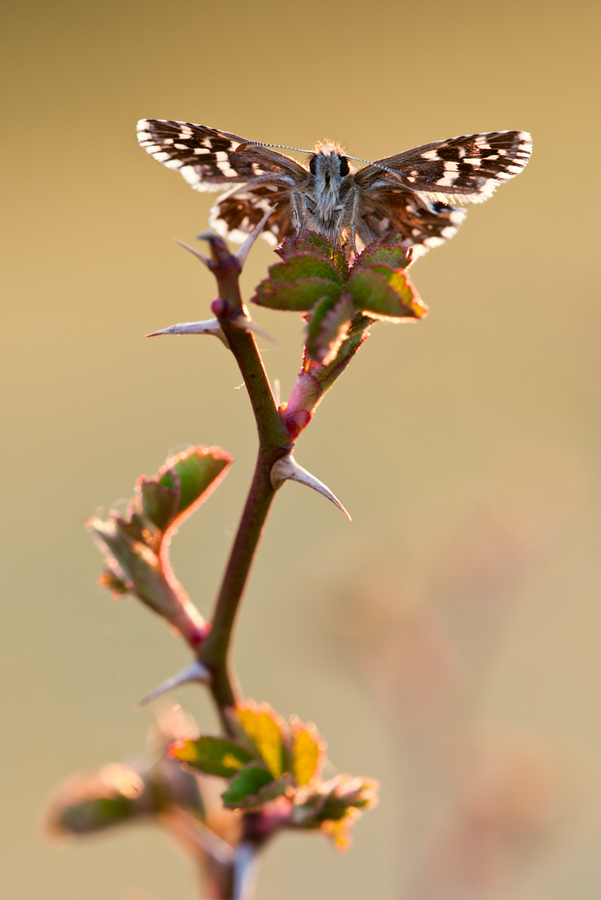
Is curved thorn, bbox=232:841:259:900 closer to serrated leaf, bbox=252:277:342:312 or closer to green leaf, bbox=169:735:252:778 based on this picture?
green leaf, bbox=169:735:252:778

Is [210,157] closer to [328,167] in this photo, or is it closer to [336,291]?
[328,167]

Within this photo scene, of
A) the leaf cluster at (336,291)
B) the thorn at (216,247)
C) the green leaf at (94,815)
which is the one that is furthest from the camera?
the green leaf at (94,815)

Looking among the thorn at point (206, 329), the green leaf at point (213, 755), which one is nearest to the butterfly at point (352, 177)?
the thorn at point (206, 329)

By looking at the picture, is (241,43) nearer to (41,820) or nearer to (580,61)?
(580,61)

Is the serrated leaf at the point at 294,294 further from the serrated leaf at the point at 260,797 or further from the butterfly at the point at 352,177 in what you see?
the serrated leaf at the point at 260,797

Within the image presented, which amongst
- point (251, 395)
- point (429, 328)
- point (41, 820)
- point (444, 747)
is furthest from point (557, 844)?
point (429, 328)
